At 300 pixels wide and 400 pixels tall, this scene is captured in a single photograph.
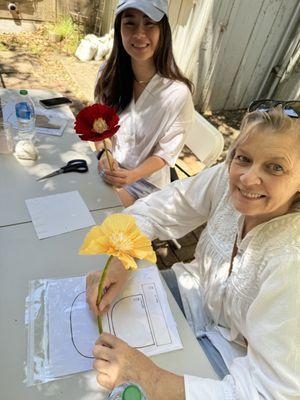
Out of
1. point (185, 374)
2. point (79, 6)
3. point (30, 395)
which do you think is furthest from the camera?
point (79, 6)

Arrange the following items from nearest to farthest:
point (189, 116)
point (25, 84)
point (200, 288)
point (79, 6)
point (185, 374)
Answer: point (185, 374)
point (200, 288)
point (189, 116)
point (25, 84)
point (79, 6)

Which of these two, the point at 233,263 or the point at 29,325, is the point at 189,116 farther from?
the point at 29,325

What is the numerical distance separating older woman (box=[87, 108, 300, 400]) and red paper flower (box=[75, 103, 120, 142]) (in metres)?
0.39

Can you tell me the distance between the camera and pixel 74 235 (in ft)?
4.51

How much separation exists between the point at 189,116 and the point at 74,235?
1135mm

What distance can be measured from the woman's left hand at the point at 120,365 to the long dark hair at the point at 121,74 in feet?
5.26

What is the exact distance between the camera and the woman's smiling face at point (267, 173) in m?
1.04

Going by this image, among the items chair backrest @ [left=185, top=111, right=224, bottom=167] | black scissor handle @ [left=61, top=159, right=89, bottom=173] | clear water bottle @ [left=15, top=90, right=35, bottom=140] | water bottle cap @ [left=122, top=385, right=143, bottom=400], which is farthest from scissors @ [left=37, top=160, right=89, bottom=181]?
water bottle cap @ [left=122, top=385, right=143, bottom=400]

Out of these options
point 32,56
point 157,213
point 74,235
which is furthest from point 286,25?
point 74,235

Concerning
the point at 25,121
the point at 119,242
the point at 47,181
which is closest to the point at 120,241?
the point at 119,242

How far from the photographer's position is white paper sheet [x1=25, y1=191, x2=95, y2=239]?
1.37 meters

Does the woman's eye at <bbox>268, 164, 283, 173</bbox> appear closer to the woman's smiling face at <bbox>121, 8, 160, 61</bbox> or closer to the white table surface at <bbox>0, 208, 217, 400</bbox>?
the white table surface at <bbox>0, 208, 217, 400</bbox>

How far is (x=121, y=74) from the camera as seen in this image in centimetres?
211

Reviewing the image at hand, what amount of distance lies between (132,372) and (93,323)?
0.72 feet
